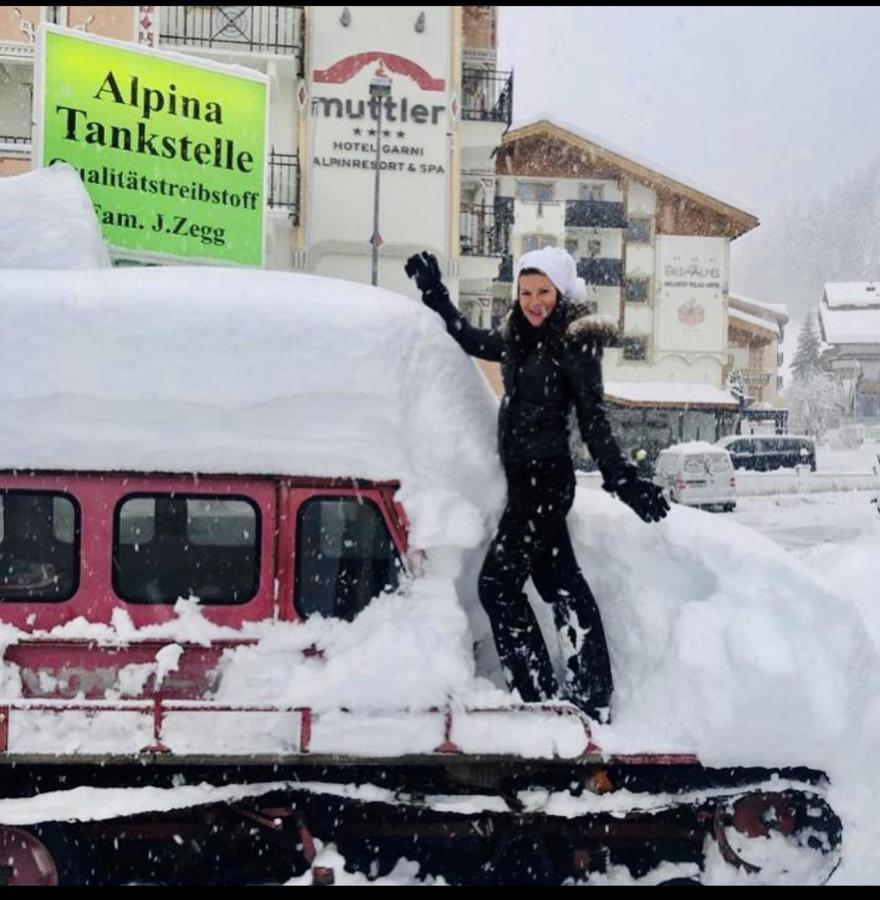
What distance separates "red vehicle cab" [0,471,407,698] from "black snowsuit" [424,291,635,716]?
47 centimetres

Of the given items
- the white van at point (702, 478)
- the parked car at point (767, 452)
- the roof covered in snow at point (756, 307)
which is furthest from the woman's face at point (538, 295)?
the roof covered in snow at point (756, 307)

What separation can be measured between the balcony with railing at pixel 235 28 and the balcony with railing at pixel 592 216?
780 inches

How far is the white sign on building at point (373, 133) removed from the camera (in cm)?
2523

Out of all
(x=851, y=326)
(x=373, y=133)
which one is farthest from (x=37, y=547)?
(x=851, y=326)

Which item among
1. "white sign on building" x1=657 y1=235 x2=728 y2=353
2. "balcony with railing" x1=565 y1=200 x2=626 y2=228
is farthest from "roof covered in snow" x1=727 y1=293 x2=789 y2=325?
"balcony with railing" x1=565 y1=200 x2=626 y2=228

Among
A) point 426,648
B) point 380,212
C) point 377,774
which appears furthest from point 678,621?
point 380,212

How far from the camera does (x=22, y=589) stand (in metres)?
4.15

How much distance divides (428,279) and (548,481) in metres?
1.12

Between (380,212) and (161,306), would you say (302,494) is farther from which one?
(380,212)

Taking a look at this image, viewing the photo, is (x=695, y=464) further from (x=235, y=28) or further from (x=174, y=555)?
(x=174, y=555)

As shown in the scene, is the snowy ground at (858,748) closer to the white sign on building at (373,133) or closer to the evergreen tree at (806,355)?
the white sign on building at (373,133)

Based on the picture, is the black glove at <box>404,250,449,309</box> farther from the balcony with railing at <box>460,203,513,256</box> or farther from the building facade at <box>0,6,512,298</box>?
the balcony with railing at <box>460,203,513,256</box>

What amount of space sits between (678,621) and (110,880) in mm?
2507

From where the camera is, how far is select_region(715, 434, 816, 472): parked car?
120ft
